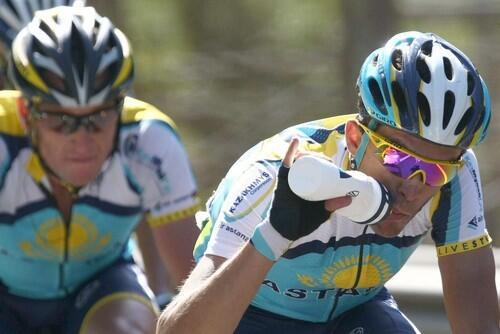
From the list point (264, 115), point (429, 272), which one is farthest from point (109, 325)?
point (264, 115)

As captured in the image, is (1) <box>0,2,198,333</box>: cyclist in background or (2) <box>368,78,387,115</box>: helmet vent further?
(1) <box>0,2,198,333</box>: cyclist in background

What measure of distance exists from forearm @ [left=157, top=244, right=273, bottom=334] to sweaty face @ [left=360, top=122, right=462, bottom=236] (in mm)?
414

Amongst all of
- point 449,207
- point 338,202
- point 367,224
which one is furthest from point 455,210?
point 338,202

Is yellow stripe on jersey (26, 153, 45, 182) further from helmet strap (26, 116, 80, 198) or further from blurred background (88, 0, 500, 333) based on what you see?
blurred background (88, 0, 500, 333)

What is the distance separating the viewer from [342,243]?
377 cm

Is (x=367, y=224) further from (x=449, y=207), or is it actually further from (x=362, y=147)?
(x=449, y=207)

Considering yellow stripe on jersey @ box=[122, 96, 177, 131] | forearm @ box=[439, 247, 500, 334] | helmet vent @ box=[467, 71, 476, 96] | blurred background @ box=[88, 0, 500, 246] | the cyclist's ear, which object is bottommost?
blurred background @ box=[88, 0, 500, 246]

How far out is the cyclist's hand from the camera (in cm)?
327

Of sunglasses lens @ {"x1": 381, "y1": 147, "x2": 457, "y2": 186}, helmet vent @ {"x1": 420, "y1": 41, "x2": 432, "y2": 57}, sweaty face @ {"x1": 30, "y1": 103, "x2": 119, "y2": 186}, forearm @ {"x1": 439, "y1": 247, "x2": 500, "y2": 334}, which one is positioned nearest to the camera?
sunglasses lens @ {"x1": 381, "y1": 147, "x2": 457, "y2": 186}

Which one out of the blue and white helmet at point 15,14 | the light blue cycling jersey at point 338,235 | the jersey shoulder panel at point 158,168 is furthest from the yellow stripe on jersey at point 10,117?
the blue and white helmet at point 15,14

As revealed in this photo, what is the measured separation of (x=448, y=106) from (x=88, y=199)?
1472 mm

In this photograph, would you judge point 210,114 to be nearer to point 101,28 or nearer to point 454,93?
point 101,28

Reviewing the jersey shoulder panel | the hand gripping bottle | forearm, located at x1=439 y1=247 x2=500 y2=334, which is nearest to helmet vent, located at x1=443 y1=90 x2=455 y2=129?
the hand gripping bottle

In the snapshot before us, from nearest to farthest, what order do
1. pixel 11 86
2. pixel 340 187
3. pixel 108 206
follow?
pixel 340 187, pixel 108 206, pixel 11 86
